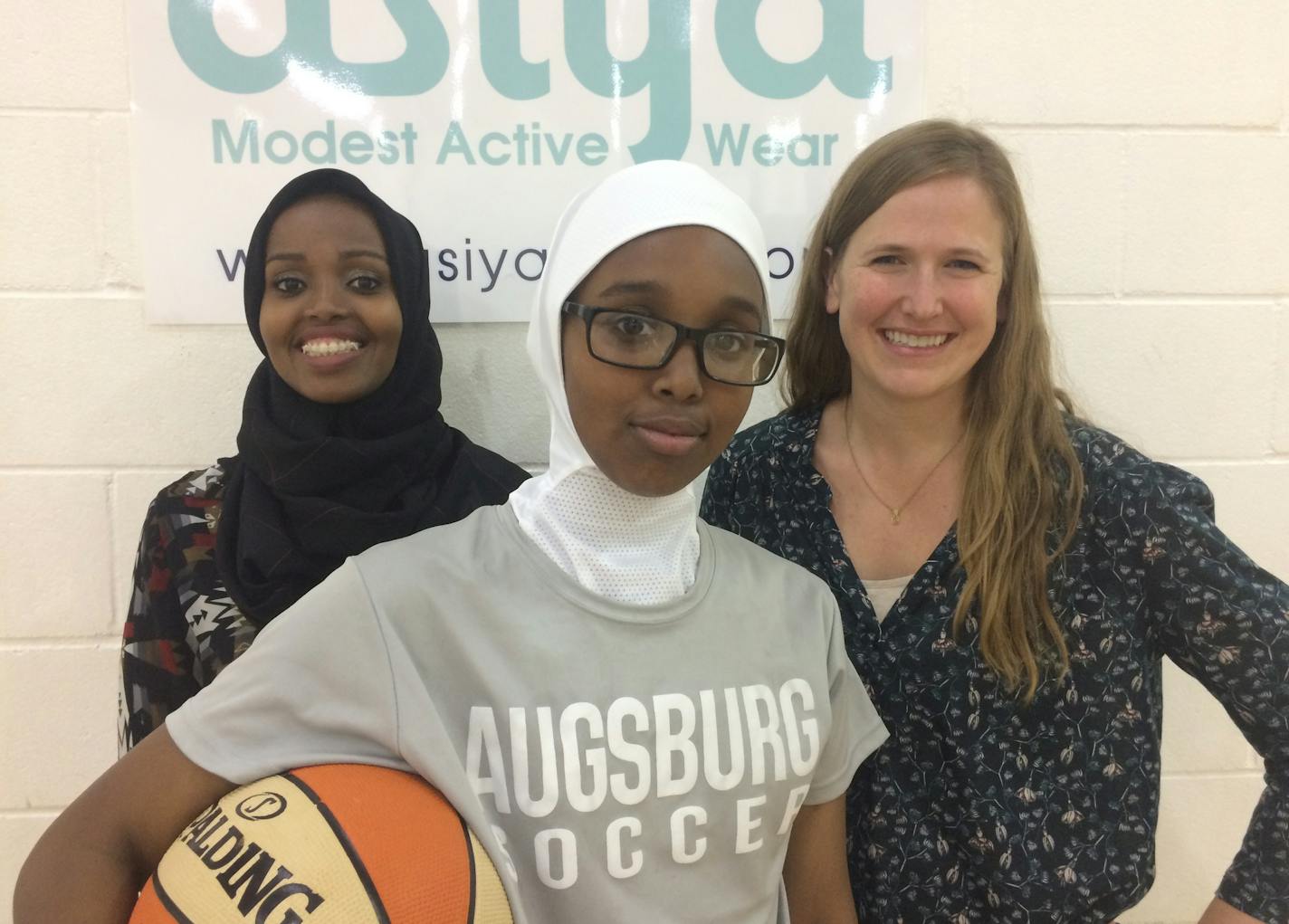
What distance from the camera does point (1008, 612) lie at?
112 cm

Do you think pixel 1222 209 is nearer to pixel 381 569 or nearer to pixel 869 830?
pixel 869 830

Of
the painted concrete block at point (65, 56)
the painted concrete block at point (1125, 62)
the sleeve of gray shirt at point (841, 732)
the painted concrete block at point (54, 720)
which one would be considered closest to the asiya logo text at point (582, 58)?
the painted concrete block at point (65, 56)

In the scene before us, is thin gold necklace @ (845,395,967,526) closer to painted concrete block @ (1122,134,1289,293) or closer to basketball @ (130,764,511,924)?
painted concrete block @ (1122,134,1289,293)

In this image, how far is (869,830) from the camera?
1.13m

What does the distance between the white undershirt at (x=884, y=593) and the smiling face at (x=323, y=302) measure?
82 cm

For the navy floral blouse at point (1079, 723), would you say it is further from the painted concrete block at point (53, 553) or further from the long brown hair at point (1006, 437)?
the painted concrete block at point (53, 553)

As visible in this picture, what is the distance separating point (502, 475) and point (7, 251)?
989 millimetres

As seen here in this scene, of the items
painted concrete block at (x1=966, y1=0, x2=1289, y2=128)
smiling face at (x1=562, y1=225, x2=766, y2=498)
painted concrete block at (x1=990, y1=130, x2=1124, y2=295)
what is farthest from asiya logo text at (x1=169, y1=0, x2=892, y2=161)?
smiling face at (x1=562, y1=225, x2=766, y2=498)

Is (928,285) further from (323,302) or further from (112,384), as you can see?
(112,384)

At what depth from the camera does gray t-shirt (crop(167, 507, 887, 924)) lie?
2.48ft

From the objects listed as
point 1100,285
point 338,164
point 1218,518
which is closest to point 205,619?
point 338,164

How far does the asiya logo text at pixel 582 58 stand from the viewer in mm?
1375

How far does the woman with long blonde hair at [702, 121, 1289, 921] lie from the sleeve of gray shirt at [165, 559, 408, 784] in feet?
2.23

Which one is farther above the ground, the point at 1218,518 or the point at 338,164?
the point at 338,164
